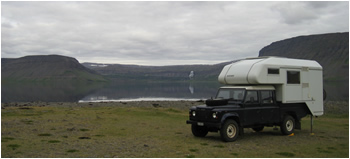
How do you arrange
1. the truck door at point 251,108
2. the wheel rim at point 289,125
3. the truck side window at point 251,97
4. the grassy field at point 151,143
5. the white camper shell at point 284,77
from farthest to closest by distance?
the wheel rim at point 289,125, the white camper shell at point 284,77, the truck side window at point 251,97, the truck door at point 251,108, the grassy field at point 151,143

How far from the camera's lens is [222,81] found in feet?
52.8

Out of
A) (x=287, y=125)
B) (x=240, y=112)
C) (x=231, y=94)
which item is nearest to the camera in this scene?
(x=240, y=112)

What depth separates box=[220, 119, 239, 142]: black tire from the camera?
13.4 m

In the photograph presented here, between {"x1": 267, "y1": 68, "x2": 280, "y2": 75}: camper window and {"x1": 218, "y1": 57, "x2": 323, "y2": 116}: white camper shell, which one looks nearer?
{"x1": 218, "y1": 57, "x2": 323, "y2": 116}: white camper shell

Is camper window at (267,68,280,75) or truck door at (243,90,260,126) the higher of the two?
camper window at (267,68,280,75)

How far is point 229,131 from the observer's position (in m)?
13.8

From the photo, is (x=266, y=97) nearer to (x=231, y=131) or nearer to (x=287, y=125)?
(x=287, y=125)

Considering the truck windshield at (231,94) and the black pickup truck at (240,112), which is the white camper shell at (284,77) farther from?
the truck windshield at (231,94)

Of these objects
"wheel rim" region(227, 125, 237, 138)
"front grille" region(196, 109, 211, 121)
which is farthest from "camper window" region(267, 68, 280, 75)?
"front grille" region(196, 109, 211, 121)

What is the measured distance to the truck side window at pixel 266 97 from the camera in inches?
584

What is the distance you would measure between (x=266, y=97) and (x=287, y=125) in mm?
2122

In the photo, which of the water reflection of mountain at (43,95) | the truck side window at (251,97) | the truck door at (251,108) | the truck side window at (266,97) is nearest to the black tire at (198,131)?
the truck door at (251,108)

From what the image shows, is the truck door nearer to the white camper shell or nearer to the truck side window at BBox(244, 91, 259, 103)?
the truck side window at BBox(244, 91, 259, 103)

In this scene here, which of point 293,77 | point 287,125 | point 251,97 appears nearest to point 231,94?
point 251,97
